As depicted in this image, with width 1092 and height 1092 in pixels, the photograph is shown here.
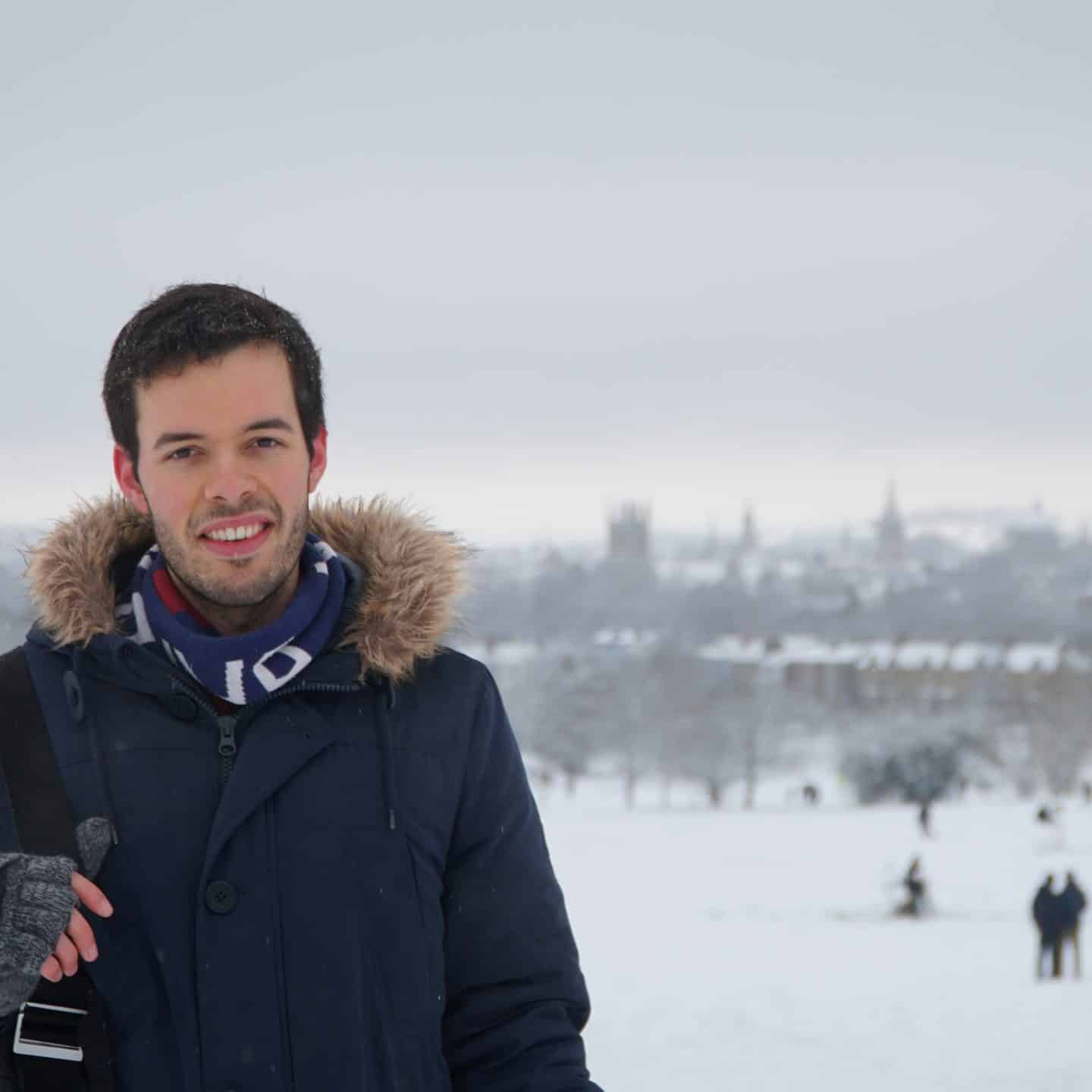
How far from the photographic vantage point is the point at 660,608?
52.4 metres

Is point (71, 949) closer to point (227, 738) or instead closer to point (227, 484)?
point (227, 738)

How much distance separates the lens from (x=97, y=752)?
1211 millimetres

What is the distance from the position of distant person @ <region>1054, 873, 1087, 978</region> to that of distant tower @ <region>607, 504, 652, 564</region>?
64805 millimetres

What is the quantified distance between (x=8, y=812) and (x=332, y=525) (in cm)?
46

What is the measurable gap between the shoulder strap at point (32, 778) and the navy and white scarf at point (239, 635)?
0.39 feet

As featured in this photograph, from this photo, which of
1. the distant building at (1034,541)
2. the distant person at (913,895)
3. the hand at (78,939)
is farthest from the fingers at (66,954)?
the distant building at (1034,541)

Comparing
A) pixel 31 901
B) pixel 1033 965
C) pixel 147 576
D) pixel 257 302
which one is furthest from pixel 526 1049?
pixel 1033 965

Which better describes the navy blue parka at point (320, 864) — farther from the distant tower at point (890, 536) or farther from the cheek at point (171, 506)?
the distant tower at point (890, 536)

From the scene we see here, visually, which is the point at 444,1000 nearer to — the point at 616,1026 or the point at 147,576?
the point at 147,576

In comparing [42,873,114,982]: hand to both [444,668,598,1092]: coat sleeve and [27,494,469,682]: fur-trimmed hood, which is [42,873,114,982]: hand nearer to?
[27,494,469,682]: fur-trimmed hood

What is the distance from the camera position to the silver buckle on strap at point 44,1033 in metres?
1.14

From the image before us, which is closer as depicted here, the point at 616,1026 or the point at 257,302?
the point at 257,302

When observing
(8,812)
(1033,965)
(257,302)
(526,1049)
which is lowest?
(1033,965)

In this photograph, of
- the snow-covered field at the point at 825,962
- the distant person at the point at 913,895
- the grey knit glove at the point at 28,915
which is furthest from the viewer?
the distant person at the point at 913,895
